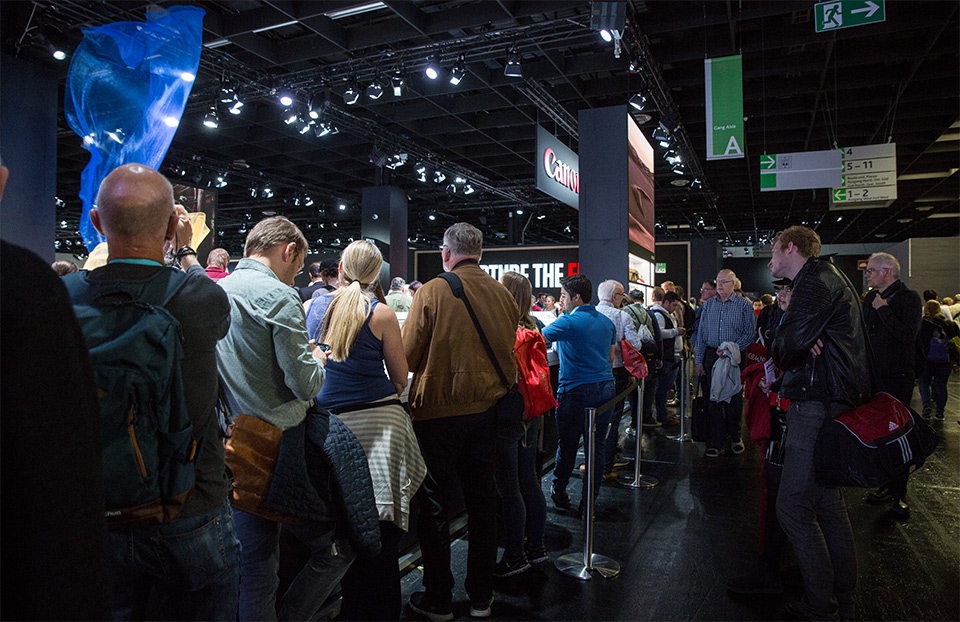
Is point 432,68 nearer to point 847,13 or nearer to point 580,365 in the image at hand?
point 847,13

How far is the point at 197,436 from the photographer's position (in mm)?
1327

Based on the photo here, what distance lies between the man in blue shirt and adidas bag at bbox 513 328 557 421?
0.49 metres

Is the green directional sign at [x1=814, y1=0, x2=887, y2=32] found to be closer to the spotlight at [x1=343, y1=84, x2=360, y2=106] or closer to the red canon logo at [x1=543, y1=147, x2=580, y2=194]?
the red canon logo at [x1=543, y1=147, x2=580, y2=194]

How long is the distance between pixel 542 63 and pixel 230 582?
803 centimetres

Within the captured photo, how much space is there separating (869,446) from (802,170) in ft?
22.7

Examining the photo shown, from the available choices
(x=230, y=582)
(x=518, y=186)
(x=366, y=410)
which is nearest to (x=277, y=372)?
(x=366, y=410)

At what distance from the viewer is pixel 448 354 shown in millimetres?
2490

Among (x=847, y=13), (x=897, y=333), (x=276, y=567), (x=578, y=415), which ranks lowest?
(x=276, y=567)

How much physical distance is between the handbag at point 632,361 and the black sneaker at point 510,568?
6.75 feet

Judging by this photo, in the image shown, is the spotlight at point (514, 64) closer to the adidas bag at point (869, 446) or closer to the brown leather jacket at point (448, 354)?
the brown leather jacket at point (448, 354)

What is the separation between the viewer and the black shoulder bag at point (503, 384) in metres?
2.52

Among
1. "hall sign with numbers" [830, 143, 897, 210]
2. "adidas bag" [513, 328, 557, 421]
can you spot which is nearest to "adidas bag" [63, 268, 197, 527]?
"adidas bag" [513, 328, 557, 421]

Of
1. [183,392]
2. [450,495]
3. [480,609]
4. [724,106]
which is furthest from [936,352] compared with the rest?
[183,392]

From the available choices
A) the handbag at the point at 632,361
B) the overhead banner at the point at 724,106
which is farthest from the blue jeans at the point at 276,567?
the overhead banner at the point at 724,106
